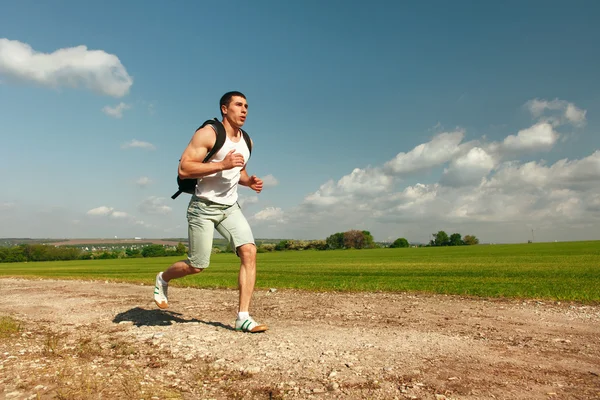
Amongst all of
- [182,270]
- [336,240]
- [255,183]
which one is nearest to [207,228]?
[182,270]

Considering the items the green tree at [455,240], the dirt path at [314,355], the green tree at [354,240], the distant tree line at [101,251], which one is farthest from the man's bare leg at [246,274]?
the green tree at [455,240]

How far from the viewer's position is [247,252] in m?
5.21

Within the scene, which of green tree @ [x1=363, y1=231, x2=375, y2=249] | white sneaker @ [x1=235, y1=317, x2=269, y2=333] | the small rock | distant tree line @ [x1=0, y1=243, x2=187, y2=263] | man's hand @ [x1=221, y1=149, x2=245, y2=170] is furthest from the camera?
green tree @ [x1=363, y1=231, x2=375, y2=249]

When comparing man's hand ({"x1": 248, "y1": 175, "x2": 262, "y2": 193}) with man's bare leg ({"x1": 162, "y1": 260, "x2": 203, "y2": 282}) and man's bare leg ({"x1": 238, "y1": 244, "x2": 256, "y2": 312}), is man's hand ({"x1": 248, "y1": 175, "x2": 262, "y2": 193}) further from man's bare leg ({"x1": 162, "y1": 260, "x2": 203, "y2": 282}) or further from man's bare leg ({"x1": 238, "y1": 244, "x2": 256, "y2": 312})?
man's bare leg ({"x1": 162, "y1": 260, "x2": 203, "y2": 282})

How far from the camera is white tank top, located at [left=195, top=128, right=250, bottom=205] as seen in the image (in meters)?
5.08

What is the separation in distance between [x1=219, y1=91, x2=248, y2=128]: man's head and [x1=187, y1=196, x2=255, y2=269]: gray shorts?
1120 mm

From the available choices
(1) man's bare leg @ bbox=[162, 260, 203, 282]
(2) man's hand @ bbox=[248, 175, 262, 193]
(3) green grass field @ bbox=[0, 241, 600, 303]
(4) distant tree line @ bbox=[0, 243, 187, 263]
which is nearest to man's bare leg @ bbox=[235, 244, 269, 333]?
(1) man's bare leg @ bbox=[162, 260, 203, 282]

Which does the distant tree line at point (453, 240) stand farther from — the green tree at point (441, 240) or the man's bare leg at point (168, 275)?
the man's bare leg at point (168, 275)

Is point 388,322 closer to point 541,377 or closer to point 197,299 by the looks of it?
point 541,377

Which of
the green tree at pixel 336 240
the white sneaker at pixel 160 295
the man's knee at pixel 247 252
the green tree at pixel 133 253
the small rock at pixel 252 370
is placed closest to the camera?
the small rock at pixel 252 370

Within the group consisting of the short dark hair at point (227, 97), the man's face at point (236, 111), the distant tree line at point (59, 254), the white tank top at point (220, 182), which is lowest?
the distant tree line at point (59, 254)

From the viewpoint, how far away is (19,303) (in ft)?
27.8

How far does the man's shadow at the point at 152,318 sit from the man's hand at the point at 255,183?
6.29ft

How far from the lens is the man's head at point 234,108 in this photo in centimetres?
517
